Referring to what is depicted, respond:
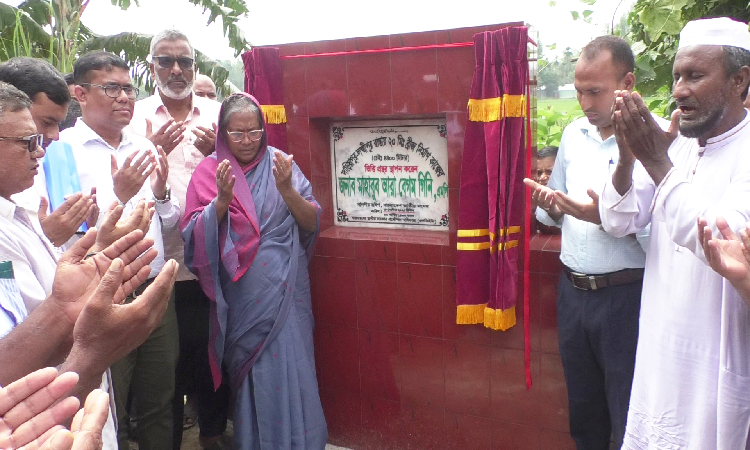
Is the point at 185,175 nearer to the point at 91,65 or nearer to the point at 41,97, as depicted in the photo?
the point at 91,65

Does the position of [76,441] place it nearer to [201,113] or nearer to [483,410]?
[483,410]

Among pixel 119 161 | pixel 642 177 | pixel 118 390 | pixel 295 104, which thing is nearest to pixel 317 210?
pixel 295 104

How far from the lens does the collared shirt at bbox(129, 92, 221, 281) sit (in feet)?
12.0

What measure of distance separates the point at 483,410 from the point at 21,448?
2.66 metres

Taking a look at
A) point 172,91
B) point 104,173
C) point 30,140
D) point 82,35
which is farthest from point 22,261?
point 82,35

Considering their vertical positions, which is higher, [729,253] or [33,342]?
[729,253]

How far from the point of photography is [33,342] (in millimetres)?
1845

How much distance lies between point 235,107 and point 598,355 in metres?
2.22

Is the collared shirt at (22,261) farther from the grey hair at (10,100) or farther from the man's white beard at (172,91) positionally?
the man's white beard at (172,91)

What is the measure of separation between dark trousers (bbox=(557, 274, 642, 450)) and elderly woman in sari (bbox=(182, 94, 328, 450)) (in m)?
1.39

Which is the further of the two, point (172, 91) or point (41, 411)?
point (172, 91)

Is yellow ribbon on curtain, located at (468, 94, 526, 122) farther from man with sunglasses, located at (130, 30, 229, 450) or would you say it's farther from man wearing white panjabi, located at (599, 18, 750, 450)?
man with sunglasses, located at (130, 30, 229, 450)

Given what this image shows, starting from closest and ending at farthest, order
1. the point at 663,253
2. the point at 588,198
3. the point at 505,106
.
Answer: the point at 663,253 → the point at 588,198 → the point at 505,106

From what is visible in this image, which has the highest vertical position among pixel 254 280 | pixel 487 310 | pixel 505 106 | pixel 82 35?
pixel 82 35
